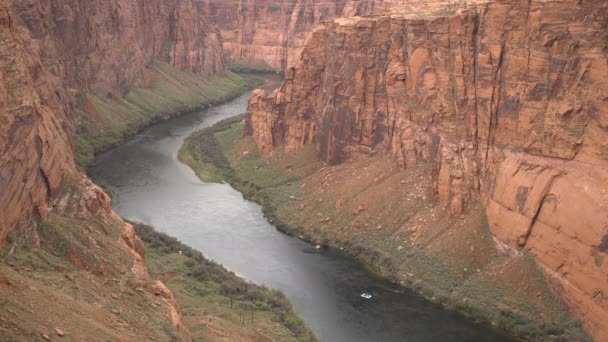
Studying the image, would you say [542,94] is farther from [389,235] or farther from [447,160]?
[389,235]

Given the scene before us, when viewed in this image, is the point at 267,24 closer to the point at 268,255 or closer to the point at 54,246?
the point at 268,255

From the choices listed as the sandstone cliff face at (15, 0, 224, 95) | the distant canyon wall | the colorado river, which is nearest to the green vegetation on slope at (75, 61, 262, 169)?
the distant canyon wall

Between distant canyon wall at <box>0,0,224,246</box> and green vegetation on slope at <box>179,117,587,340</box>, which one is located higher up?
distant canyon wall at <box>0,0,224,246</box>

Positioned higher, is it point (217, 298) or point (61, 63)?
point (61, 63)

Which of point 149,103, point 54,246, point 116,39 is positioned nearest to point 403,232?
point 54,246

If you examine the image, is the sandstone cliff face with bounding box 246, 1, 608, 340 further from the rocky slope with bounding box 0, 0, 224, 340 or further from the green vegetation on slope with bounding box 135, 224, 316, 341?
the rocky slope with bounding box 0, 0, 224, 340

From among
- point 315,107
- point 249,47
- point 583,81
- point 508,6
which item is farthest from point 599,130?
point 249,47
